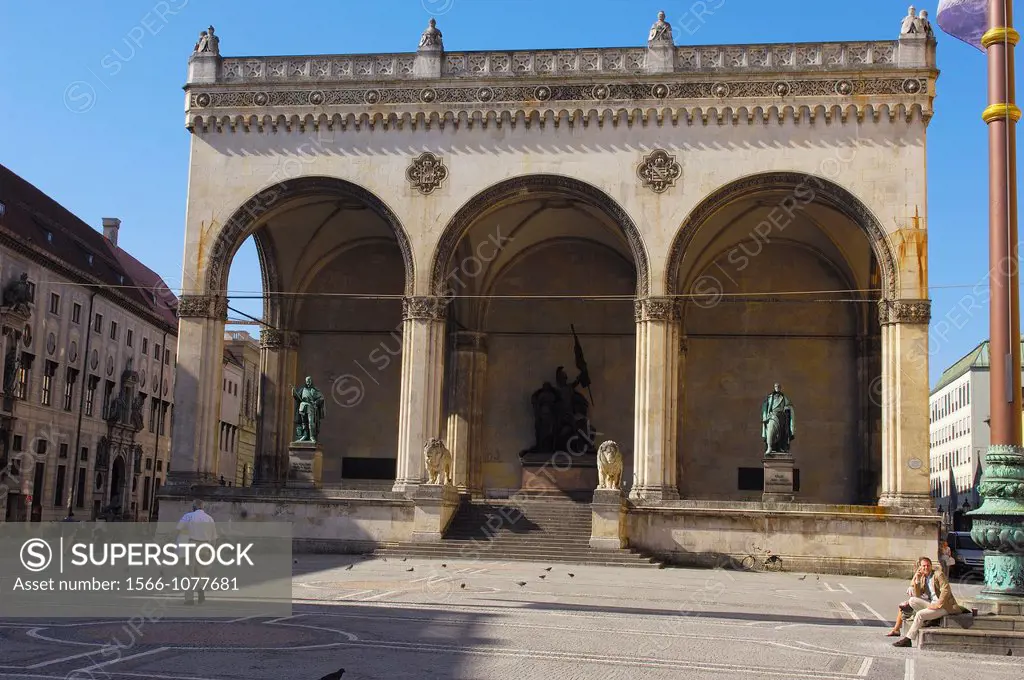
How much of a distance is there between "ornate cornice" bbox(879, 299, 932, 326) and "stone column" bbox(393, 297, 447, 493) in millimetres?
12321

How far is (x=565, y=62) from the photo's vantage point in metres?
33.9

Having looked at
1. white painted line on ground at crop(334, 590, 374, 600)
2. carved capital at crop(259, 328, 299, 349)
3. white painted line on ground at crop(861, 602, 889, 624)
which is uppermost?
carved capital at crop(259, 328, 299, 349)

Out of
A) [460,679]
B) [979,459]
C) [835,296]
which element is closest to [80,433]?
[835,296]

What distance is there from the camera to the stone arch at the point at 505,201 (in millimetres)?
33531

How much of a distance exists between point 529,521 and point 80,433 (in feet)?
104

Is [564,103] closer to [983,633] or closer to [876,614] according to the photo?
[876,614]

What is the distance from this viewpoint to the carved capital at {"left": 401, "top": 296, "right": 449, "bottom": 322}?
33.8 meters

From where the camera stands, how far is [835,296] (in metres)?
39.3

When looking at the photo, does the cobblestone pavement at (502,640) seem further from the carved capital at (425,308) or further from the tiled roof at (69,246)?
the tiled roof at (69,246)

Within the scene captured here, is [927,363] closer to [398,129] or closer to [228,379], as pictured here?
[398,129]

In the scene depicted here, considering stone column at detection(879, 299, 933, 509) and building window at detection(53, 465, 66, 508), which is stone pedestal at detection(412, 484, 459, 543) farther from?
building window at detection(53, 465, 66, 508)

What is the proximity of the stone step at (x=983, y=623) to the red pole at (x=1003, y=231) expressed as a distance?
2083 millimetres

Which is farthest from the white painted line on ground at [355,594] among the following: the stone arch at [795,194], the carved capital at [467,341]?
the carved capital at [467,341]

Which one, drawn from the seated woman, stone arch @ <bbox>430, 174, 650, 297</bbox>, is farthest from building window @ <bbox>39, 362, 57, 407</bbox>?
the seated woman
